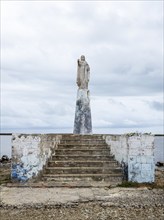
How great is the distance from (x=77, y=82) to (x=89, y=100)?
43.0 inches

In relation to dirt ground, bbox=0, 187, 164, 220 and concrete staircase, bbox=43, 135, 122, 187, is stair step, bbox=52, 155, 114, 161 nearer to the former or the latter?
concrete staircase, bbox=43, 135, 122, 187

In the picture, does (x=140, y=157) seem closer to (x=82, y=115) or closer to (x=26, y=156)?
(x=26, y=156)

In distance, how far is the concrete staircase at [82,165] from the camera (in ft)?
45.3

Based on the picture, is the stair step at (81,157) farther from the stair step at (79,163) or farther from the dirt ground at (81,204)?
the dirt ground at (81,204)

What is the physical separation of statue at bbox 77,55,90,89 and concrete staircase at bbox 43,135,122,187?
14.7 ft

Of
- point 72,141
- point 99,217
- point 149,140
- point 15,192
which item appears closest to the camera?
point 99,217

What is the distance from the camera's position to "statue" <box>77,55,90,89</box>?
21469 millimetres

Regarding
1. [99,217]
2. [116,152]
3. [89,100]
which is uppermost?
[89,100]

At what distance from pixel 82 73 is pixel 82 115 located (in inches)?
83.1

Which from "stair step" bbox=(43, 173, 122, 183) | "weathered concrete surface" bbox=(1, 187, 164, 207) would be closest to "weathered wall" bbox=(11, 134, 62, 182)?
"stair step" bbox=(43, 173, 122, 183)

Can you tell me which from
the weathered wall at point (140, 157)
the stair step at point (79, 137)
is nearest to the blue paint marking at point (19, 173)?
the weathered wall at point (140, 157)

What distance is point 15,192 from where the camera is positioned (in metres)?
11.9

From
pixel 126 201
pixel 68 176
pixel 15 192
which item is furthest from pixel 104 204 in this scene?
pixel 68 176

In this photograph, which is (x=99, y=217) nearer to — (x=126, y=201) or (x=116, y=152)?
(x=126, y=201)
